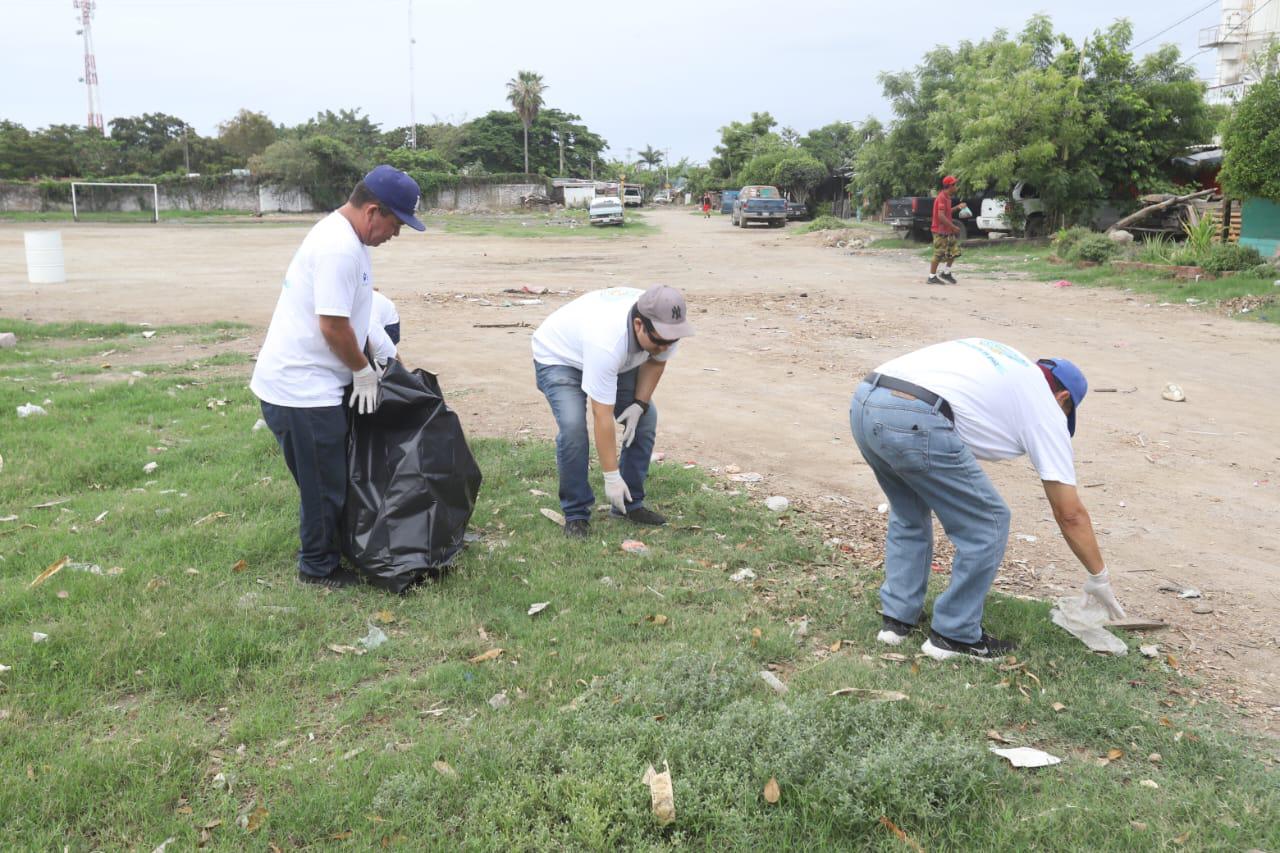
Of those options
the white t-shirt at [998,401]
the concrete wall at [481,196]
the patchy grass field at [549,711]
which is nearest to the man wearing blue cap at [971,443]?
the white t-shirt at [998,401]

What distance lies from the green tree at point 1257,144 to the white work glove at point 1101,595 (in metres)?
13.0

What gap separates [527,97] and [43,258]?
61.0 meters

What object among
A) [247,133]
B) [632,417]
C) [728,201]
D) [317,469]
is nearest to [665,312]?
[632,417]

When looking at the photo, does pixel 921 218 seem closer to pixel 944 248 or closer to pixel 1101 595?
pixel 944 248

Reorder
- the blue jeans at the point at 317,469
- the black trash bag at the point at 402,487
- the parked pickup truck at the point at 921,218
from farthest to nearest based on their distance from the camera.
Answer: the parked pickup truck at the point at 921,218
the black trash bag at the point at 402,487
the blue jeans at the point at 317,469

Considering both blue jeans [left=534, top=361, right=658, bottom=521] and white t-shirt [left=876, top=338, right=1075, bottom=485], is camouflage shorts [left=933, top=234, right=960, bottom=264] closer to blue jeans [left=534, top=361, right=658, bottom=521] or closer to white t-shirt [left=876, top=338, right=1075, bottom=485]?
blue jeans [left=534, top=361, right=658, bottom=521]

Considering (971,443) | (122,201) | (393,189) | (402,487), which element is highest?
(122,201)

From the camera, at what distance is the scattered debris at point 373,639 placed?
3.60 metres

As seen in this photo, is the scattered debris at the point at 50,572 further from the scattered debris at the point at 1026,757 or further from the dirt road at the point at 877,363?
the scattered debris at the point at 1026,757

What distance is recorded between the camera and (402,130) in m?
76.6

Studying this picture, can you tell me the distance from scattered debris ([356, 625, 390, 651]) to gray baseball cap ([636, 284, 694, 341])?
175 cm

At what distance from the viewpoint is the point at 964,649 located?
3.57 metres

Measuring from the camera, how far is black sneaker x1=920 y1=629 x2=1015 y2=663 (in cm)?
354

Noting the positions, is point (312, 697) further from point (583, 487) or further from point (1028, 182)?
point (1028, 182)
